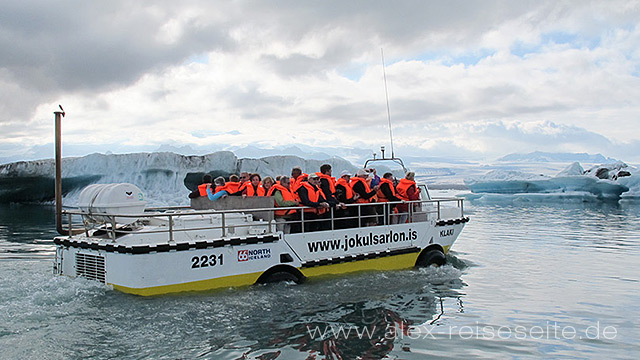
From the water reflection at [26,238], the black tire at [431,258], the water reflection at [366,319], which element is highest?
the water reflection at [26,238]

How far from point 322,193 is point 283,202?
0.60 metres

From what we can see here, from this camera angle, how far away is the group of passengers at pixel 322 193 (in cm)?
688

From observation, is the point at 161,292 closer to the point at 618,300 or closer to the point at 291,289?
the point at 291,289

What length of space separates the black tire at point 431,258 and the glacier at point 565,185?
2858cm

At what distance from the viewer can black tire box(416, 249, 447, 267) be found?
8.16 meters

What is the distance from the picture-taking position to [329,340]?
4586mm

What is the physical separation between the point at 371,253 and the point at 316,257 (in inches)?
38.8

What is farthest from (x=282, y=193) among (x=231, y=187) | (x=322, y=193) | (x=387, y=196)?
(x=387, y=196)

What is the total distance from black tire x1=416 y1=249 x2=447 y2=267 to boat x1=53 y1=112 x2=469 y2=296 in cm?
22

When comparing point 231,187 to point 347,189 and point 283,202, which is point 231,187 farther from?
point 347,189

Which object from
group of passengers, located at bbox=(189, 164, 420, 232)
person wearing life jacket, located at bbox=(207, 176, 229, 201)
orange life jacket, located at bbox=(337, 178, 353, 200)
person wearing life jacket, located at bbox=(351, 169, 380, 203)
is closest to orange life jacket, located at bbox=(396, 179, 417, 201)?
group of passengers, located at bbox=(189, 164, 420, 232)

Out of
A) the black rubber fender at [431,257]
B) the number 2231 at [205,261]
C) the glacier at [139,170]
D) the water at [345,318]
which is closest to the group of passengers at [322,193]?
the black rubber fender at [431,257]

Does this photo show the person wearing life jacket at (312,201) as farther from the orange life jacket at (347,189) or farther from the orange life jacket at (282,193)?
the orange life jacket at (347,189)

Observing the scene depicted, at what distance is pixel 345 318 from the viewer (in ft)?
17.3
